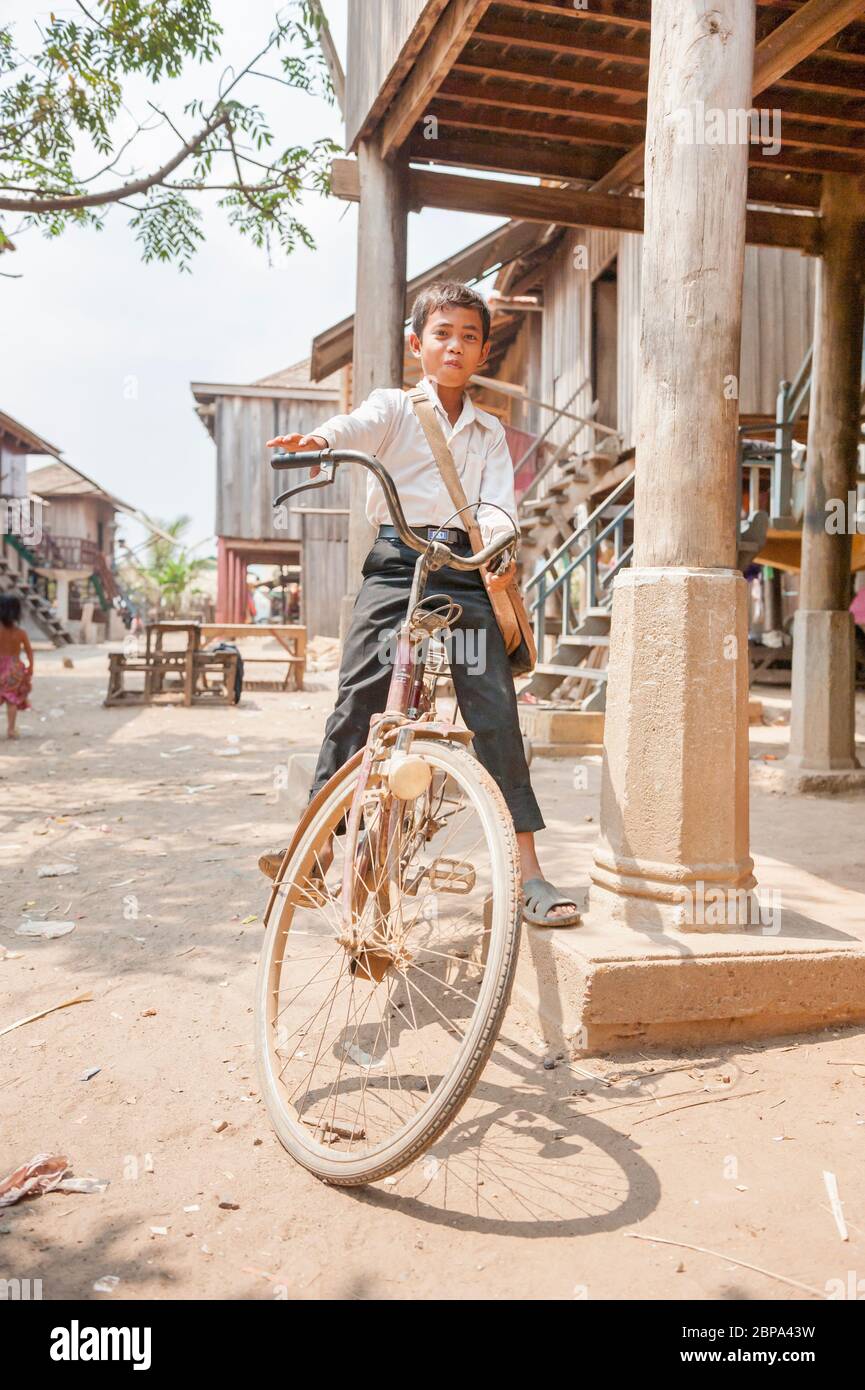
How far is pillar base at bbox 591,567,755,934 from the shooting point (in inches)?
118

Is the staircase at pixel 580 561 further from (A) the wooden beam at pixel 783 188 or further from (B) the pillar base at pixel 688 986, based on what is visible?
(B) the pillar base at pixel 688 986

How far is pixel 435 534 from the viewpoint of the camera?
283 centimetres

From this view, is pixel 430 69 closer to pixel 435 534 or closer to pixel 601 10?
pixel 601 10

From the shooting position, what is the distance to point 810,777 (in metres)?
6.39

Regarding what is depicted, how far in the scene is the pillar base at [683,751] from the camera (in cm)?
299

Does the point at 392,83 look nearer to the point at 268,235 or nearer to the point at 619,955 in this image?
the point at 619,955

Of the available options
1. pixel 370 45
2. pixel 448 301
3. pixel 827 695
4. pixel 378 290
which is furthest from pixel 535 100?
pixel 827 695

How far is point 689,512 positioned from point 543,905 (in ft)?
4.23

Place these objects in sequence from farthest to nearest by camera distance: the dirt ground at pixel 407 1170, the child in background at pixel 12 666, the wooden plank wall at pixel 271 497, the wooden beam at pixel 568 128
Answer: the wooden plank wall at pixel 271 497, the child in background at pixel 12 666, the wooden beam at pixel 568 128, the dirt ground at pixel 407 1170

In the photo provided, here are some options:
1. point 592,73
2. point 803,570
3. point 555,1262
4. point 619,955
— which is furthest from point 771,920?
point 592,73

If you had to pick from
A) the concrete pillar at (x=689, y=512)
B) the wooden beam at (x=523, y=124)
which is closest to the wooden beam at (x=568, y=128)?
the wooden beam at (x=523, y=124)

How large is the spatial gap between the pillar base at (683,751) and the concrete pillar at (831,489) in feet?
12.3

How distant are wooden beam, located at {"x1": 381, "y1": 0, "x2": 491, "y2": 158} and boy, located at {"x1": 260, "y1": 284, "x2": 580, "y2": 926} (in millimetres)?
2487

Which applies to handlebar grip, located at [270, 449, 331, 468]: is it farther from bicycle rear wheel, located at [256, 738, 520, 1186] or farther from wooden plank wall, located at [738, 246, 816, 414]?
wooden plank wall, located at [738, 246, 816, 414]
